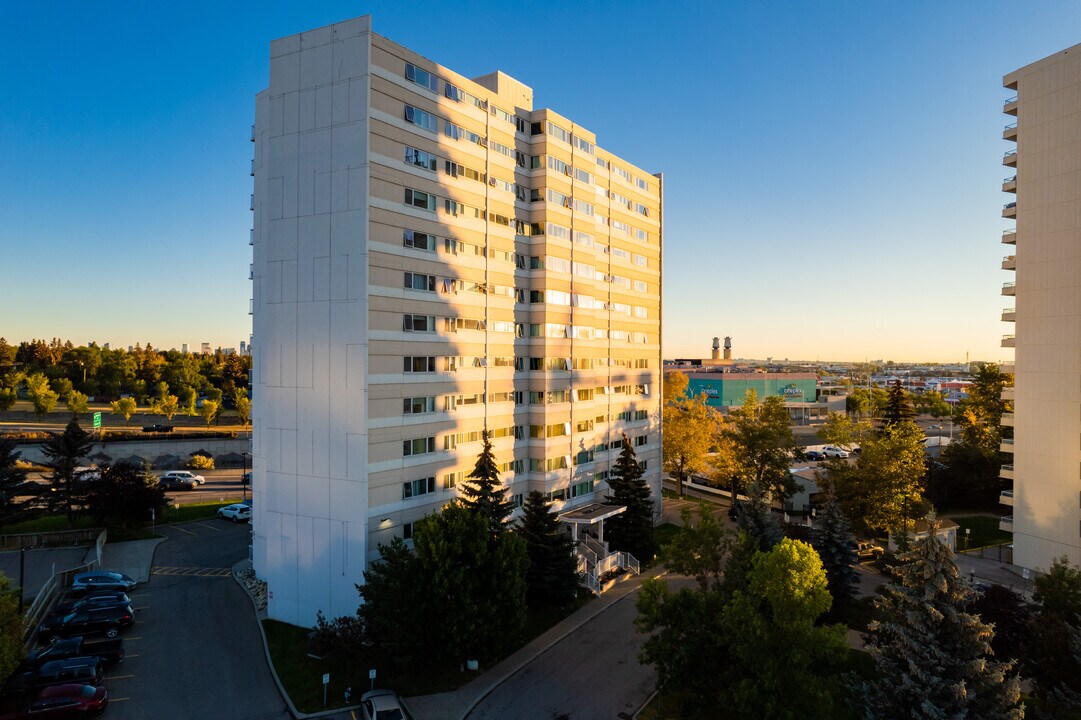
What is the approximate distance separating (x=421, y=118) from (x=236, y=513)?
135 ft

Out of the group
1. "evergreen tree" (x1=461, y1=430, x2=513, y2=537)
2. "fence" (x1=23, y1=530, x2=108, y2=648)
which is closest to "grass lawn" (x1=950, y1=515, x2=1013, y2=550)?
"evergreen tree" (x1=461, y1=430, x2=513, y2=537)

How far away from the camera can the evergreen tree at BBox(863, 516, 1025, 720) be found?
1889 cm

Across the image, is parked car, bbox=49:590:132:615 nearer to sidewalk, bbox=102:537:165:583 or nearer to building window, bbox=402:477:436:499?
sidewalk, bbox=102:537:165:583

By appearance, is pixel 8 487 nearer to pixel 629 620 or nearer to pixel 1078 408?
pixel 629 620

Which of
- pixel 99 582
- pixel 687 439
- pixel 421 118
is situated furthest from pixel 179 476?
pixel 687 439

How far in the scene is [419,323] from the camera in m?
35.0

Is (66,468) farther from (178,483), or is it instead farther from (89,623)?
(89,623)

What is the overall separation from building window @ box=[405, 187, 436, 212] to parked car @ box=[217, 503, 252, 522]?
36.9 meters

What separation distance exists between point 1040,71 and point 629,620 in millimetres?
47323

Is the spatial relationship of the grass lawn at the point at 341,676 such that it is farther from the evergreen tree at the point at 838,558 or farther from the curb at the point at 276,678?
the evergreen tree at the point at 838,558

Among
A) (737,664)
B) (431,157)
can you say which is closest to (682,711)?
(737,664)

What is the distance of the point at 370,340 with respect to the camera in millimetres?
31656

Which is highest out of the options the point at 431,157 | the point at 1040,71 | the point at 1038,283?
the point at 1040,71

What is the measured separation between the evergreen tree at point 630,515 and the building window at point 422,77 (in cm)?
2947
